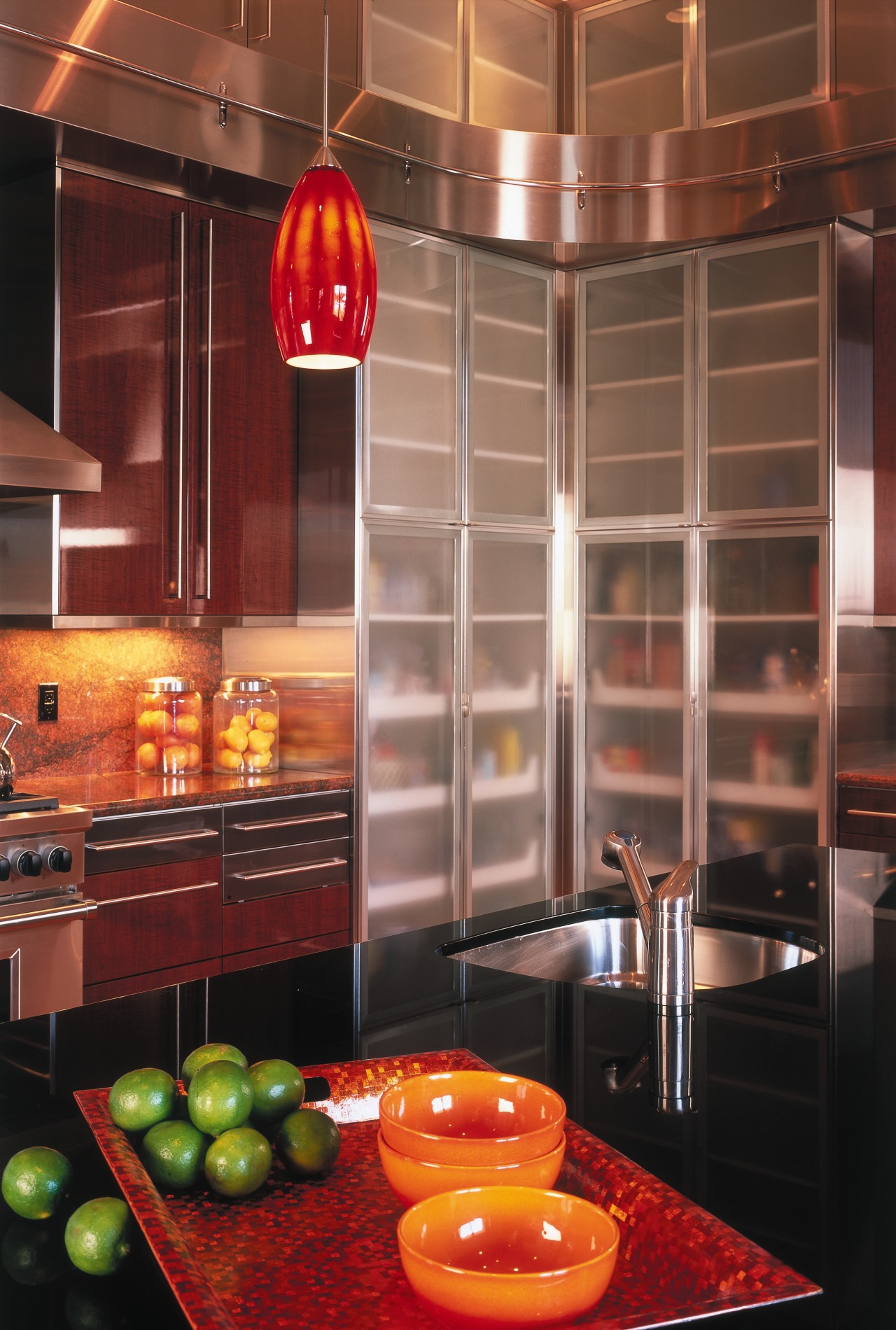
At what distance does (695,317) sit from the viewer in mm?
4426

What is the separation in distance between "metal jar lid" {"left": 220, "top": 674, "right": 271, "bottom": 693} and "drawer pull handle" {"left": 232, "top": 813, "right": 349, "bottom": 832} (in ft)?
1.58

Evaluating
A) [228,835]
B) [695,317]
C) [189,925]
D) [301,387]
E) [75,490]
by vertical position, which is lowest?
[189,925]

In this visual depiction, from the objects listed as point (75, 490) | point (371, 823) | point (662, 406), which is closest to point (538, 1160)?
point (75, 490)

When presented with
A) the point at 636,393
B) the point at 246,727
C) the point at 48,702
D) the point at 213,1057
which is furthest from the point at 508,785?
the point at 213,1057

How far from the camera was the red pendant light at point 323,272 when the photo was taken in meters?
1.35

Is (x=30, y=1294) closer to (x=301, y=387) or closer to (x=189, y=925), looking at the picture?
(x=189, y=925)

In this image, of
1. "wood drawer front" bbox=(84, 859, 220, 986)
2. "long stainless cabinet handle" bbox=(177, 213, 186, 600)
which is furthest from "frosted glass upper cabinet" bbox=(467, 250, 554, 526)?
"wood drawer front" bbox=(84, 859, 220, 986)

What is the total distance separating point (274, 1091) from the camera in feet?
3.52

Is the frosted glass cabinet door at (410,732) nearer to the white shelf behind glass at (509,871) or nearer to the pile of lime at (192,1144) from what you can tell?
the white shelf behind glass at (509,871)

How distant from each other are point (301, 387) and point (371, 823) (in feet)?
4.65

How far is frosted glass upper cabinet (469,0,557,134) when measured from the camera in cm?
433

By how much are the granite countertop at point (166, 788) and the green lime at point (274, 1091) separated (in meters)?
2.15

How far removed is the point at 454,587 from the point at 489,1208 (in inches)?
137

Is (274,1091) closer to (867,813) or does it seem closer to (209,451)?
(209,451)
